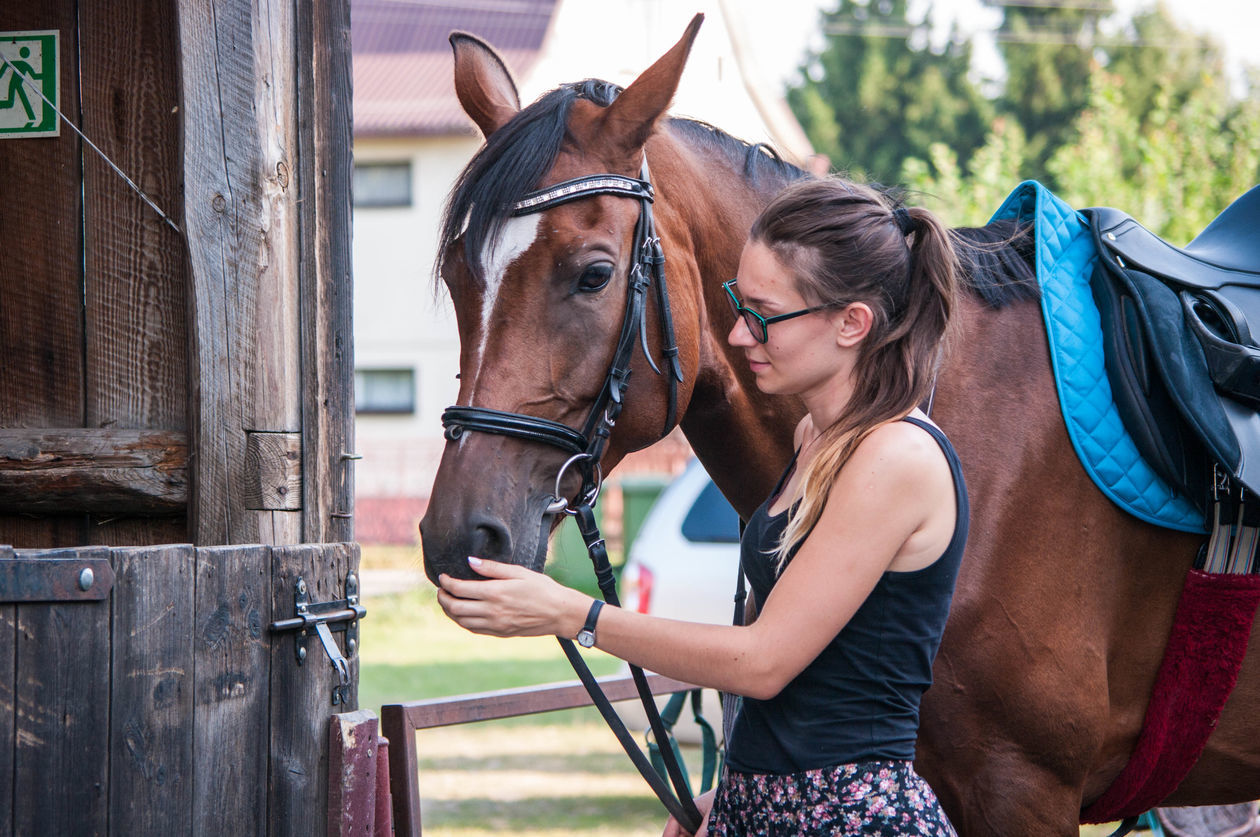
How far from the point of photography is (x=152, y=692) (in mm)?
1886

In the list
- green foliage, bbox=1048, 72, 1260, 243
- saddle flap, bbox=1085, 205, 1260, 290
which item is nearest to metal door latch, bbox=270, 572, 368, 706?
saddle flap, bbox=1085, 205, 1260, 290

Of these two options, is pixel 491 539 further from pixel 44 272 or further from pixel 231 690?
pixel 44 272

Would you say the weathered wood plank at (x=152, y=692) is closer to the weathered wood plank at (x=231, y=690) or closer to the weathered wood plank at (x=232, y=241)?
the weathered wood plank at (x=231, y=690)

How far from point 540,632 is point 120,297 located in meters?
1.39

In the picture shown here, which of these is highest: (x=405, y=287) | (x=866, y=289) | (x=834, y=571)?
(x=405, y=287)

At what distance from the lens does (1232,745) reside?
2564 millimetres

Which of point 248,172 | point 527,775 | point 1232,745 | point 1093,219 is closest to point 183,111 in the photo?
point 248,172

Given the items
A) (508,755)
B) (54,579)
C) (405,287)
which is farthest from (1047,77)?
(54,579)

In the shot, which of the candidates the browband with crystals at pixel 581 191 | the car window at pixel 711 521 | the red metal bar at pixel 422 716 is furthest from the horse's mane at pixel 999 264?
the car window at pixel 711 521

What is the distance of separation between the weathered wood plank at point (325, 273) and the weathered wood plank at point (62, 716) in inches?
22.3

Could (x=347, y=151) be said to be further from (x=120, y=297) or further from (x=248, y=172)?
(x=120, y=297)

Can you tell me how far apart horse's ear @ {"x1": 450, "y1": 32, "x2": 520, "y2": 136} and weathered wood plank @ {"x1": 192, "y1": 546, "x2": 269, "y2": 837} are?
1.16m

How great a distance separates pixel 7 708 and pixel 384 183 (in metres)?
19.1

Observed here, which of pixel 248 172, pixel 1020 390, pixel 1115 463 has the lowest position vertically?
pixel 1115 463
